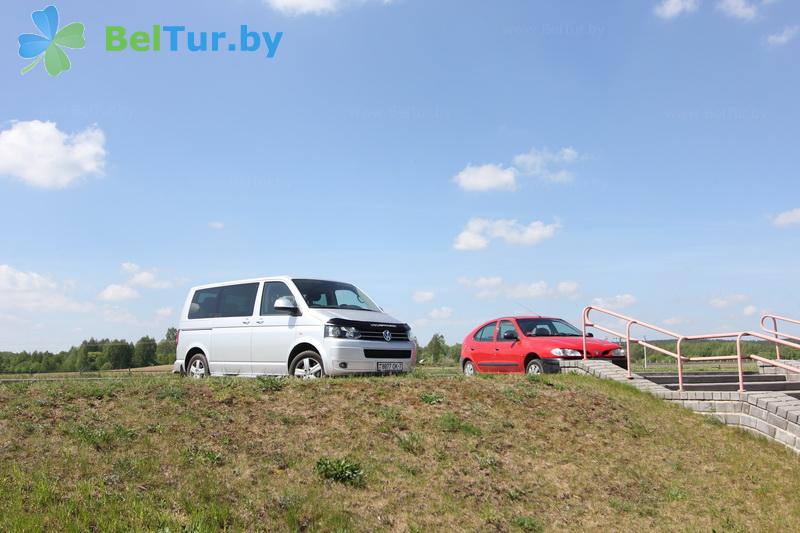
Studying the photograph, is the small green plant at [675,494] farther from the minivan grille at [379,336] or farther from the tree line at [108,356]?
the tree line at [108,356]

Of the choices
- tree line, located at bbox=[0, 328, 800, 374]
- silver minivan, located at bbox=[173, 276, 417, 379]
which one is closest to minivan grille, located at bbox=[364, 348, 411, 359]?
silver minivan, located at bbox=[173, 276, 417, 379]

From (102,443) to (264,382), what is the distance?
2.90m

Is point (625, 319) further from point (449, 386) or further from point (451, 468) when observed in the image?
point (451, 468)

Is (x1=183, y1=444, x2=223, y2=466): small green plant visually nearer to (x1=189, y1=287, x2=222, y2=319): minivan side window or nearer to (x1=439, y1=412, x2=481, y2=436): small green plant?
(x1=439, y1=412, x2=481, y2=436): small green plant

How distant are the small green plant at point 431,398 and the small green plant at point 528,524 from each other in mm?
2970

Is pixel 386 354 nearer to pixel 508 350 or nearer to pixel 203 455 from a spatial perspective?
pixel 508 350

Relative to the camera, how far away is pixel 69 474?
20.7ft

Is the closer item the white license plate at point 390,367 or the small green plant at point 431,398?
the small green plant at point 431,398

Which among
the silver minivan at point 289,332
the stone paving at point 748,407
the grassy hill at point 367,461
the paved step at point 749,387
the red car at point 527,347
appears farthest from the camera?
the red car at point 527,347

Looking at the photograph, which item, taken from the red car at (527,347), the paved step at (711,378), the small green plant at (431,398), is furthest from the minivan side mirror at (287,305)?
the paved step at (711,378)

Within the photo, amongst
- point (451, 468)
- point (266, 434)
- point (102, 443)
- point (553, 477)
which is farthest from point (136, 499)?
point (553, 477)

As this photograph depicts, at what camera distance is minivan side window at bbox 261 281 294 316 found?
38.9 feet

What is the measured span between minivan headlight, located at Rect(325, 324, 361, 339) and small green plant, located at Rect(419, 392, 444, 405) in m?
1.76

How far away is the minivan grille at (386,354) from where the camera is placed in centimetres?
1106
